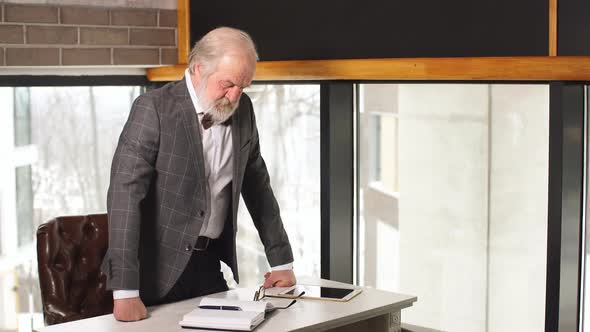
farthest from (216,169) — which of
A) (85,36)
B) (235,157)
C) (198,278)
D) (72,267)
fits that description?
(85,36)

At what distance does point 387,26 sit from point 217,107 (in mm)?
1029

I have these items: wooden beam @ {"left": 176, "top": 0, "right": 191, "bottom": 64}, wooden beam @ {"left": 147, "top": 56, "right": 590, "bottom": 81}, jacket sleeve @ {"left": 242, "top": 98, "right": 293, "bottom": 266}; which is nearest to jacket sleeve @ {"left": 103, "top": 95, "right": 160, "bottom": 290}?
jacket sleeve @ {"left": 242, "top": 98, "right": 293, "bottom": 266}

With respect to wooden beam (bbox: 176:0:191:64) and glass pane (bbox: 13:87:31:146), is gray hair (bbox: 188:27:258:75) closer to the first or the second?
wooden beam (bbox: 176:0:191:64)

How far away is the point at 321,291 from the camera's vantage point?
320 centimetres

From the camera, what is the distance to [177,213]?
9.98ft

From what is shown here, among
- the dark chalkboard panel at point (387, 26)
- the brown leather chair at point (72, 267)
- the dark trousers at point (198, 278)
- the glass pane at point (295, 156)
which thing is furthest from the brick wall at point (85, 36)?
the dark trousers at point (198, 278)

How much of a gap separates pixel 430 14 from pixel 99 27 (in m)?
1.88

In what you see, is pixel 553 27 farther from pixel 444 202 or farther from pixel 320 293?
pixel 320 293

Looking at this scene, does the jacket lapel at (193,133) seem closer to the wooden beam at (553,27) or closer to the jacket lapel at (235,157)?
the jacket lapel at (235,157)

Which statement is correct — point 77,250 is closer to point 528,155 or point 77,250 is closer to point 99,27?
point 99,27

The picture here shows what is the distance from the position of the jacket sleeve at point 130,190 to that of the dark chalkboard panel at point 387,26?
1197 mm

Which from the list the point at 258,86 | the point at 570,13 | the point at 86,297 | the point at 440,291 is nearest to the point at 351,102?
the point at 258,86

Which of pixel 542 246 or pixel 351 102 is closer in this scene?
pixel 542 246

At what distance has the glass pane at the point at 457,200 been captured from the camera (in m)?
3.55
